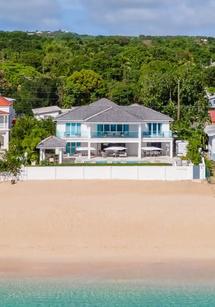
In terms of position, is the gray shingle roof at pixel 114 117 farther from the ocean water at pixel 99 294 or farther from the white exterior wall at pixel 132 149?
the ocean water at pixel 99 294

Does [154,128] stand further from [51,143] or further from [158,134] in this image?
[51,143]

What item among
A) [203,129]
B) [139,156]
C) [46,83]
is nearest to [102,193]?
[139,156]

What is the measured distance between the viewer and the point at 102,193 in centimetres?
3369

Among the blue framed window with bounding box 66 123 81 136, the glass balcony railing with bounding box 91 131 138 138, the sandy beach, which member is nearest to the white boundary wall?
the sandy beach

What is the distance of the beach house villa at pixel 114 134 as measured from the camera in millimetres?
44375

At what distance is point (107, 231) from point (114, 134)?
63.1ft

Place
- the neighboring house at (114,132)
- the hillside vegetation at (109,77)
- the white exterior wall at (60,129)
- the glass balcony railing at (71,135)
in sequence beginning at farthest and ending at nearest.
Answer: the hillside vegetation at (109,77) → the white exterior wall at (60,129) → the glass balcony railing at (71,135) → the neighboring house at (114,132)

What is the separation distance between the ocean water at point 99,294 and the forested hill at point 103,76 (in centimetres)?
3189

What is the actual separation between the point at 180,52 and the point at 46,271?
83091 millimetres

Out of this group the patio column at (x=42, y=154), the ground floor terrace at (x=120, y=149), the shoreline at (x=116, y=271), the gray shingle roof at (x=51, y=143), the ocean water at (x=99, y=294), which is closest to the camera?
the ocean water at (x=99, y=294)

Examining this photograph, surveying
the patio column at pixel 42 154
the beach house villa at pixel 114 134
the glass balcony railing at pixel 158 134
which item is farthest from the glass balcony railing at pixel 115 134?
the patio column at pixel 42 154

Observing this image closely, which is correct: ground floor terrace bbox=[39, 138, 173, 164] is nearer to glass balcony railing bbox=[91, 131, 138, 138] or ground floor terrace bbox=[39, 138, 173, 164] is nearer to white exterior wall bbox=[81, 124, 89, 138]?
glass balcony railing bbox=[91, 131, 138, 138]

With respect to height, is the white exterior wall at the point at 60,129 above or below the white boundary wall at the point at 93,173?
above

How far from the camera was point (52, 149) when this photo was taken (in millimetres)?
41875
